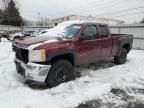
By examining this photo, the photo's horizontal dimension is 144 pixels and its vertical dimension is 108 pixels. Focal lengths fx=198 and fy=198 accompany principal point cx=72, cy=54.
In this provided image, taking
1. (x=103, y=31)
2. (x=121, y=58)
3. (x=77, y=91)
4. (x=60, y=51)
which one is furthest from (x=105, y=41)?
(x=77, y=91)

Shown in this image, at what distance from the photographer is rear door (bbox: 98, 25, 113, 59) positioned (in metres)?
6.98

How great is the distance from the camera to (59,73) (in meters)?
5.43

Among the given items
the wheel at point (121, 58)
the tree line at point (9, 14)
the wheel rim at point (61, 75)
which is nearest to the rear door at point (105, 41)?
the wheel at point (121, 58)

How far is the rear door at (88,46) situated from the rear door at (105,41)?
275 millimetres

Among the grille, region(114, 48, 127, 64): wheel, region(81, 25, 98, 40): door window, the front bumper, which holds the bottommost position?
region(114, 48, 127, 64): wheel

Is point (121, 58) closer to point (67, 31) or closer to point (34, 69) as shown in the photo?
point (67, 31)

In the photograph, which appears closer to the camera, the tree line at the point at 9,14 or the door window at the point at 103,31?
the door window at the point at 103,31

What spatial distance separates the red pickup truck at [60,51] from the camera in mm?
5000

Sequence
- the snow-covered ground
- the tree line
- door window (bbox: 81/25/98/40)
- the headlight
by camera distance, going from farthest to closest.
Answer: the tree line
door window (bbox: 81/25/98/40)
the headlight
the snow-covered ground

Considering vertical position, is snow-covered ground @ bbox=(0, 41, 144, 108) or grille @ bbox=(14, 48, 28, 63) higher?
grille @ bbox=(14, 48, 28, 63)

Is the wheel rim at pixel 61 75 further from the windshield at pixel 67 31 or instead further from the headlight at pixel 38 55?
the windshield at pixel 67 31

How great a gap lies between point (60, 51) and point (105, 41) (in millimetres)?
2394

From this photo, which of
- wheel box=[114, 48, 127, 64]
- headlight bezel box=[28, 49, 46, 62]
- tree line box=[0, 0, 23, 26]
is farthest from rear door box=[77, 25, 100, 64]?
tree line box=[0, 0, 23, 26]

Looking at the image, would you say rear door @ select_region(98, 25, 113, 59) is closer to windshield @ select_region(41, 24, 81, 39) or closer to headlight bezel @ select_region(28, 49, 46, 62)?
windshield @ select_region(41, 24, 81, 39)
